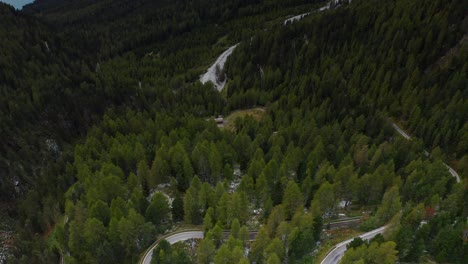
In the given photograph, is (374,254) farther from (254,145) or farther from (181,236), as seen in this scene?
(254,145)

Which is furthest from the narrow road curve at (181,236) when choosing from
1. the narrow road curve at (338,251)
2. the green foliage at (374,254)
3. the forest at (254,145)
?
the green foliage at (374,254)

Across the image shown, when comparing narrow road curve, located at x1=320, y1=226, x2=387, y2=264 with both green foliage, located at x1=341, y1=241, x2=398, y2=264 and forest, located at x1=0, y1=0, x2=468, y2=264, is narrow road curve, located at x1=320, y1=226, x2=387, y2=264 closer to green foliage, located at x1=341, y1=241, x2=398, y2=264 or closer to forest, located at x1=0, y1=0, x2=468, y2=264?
forest, located at x1=0, y1=0, x2=468, y2=264

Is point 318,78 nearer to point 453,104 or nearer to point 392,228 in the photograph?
point 453,104

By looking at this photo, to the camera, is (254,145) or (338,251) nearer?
(338,251)

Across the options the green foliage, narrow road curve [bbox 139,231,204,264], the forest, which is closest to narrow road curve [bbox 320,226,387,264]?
the forest

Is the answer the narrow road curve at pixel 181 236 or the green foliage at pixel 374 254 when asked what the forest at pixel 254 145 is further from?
the narrow road curve at pixel 181 236

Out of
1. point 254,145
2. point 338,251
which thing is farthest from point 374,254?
point 254,145

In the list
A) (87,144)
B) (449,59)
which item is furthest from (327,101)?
(87,144)

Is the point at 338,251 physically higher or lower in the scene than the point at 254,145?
lower
